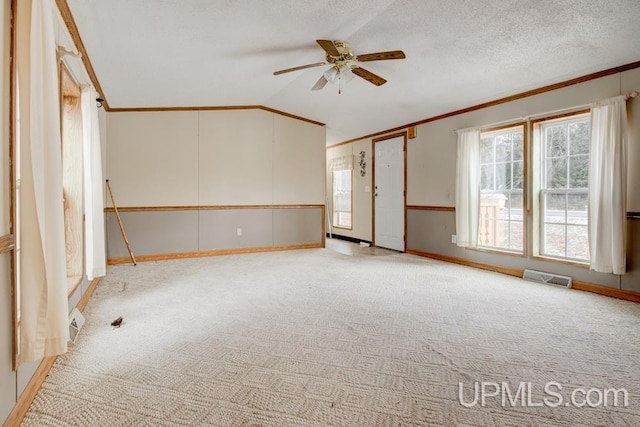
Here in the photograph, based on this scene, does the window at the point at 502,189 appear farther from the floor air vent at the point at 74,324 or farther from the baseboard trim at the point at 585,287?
the floor air vent at the point at 74,324

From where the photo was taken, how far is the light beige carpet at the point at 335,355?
4.94ft

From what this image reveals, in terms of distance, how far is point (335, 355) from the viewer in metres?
2.04

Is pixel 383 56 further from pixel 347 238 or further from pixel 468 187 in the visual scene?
pixel 347 238

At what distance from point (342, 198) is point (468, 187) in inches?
143

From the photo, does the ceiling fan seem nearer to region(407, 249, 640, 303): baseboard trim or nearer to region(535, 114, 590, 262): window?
region(535, 114, 590, 262): window

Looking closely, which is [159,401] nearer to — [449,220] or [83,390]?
[83,390]

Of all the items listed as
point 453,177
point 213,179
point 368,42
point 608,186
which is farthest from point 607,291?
point 213,179

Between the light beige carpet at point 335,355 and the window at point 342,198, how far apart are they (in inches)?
160

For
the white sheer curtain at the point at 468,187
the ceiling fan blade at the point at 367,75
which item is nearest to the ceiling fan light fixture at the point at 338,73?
the ceiling fan blade at the point at 367,75

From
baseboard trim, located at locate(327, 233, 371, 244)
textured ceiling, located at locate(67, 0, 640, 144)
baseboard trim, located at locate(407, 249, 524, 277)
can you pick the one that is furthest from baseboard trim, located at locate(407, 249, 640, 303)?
baseboard trim, located at locate(327, 233, 371, 244)

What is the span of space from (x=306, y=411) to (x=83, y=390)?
1.12 m

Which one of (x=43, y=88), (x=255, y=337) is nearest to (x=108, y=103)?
(x=43, y=88)

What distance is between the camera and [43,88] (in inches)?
62.7

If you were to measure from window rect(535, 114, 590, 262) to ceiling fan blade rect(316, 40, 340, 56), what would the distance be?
2561mm
